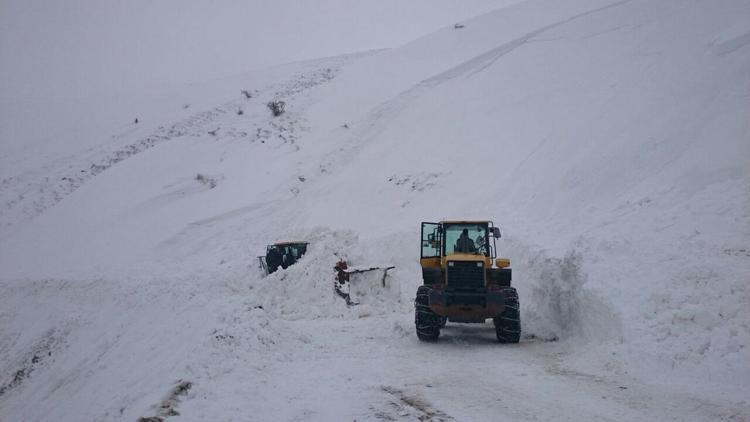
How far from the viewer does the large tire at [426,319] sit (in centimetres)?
1042

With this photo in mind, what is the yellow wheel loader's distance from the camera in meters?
10.1

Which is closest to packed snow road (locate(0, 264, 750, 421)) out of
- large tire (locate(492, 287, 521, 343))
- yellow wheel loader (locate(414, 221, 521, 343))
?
large tire (locate(492, 287, 521, 343))

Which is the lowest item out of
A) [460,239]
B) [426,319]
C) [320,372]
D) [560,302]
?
[320,372]

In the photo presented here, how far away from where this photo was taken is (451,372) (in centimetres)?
815

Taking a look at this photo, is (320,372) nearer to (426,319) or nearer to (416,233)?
(426,319)

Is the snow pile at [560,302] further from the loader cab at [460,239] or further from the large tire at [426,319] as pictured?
the large tire at [426,319]

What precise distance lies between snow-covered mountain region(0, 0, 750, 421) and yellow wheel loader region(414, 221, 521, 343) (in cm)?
50

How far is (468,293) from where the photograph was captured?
10.2 metres

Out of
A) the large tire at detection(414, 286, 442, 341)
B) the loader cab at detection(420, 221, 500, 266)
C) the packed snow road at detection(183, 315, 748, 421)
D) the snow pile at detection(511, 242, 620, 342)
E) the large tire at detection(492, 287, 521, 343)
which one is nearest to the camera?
the packed snow road at detection(183, 315, 748, 421)

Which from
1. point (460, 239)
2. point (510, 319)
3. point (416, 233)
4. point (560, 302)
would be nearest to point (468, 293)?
point (510, 319)

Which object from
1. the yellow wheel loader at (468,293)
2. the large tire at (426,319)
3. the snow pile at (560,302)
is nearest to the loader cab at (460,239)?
the yellow wheel loader at (468,293)

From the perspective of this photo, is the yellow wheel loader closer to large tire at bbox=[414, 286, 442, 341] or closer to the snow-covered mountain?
large tire at bbox=[414, 286, 442, 341]

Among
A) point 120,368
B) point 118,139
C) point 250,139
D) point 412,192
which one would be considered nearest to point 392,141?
point 412,192

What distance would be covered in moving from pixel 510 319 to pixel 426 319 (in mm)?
1602
